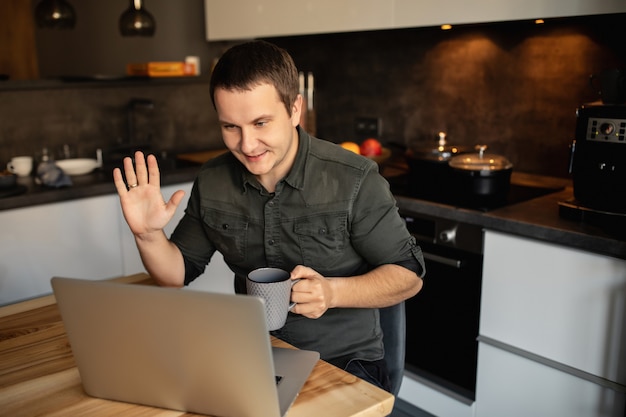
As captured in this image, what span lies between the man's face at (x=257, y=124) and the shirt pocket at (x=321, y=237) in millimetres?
158

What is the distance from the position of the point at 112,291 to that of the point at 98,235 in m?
1.82

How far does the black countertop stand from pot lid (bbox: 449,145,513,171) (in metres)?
0.14

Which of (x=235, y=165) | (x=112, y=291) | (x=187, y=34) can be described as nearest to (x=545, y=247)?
(x=235, y=165)

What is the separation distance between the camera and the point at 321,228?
1.45 m

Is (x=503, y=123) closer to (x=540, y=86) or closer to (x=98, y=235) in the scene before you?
(x=540, y=86)

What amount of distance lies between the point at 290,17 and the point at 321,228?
1.61 m

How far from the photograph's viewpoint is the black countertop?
178 cm

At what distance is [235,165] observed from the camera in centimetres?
154

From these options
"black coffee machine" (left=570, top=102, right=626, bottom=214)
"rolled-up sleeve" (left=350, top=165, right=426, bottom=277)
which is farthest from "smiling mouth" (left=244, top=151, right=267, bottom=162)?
"black coffee machine" (left=570, top=102, right=626, bottom=214)

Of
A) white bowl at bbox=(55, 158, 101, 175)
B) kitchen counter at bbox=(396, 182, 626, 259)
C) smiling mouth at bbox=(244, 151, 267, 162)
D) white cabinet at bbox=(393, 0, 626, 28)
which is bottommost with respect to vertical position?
kitchen counter at bbox=(396, 182, 626, 259)

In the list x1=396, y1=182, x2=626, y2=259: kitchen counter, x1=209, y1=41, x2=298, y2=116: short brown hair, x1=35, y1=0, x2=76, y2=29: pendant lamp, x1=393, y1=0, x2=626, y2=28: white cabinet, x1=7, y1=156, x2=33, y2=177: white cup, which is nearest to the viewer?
x1=209, y1=41, x2=298, y2=116: short brown hair

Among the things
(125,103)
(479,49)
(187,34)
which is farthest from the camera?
(187,34)

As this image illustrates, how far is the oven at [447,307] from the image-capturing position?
214cm

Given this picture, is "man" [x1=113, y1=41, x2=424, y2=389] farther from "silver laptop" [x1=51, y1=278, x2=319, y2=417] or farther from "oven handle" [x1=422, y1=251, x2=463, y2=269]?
"oven handle" [x1=422, y1=251, x2=463, y2=269]
